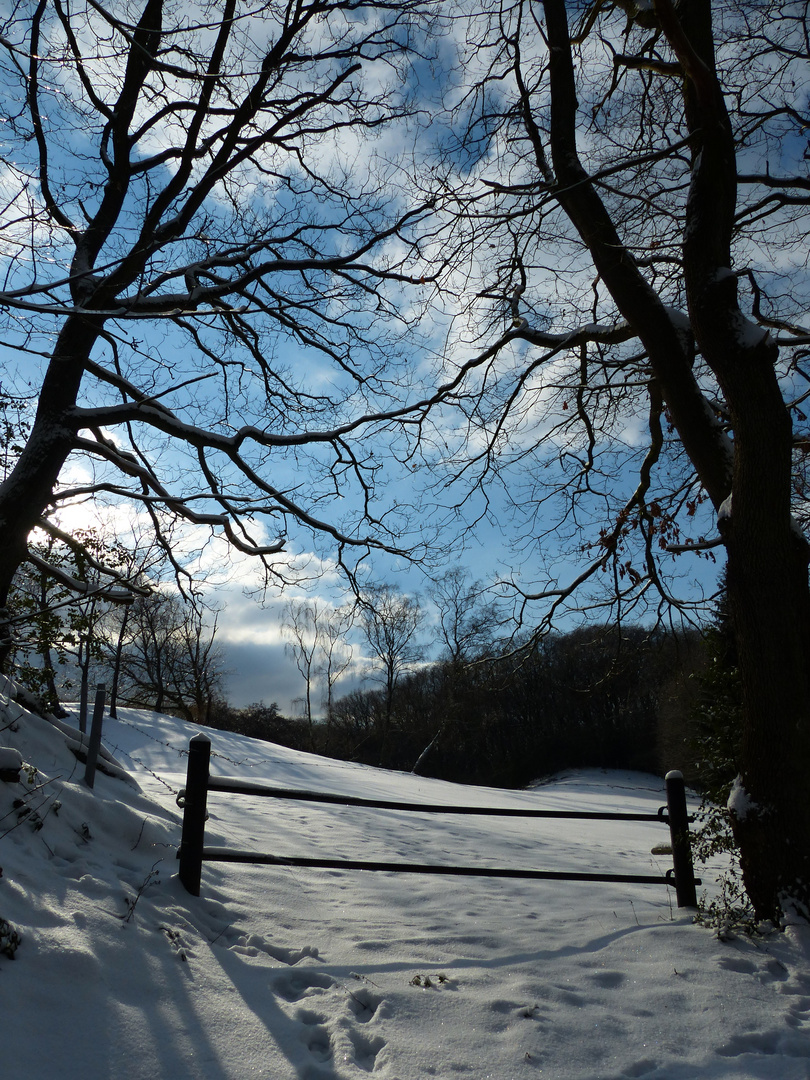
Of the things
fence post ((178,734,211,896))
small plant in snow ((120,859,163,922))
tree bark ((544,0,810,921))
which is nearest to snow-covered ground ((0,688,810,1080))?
small plant in snow ((120,859,163,922))

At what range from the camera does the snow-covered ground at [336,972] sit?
2623 millimetres

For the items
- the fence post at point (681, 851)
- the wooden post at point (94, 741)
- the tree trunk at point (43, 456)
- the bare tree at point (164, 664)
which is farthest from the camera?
the bare tree at point (164, 664)

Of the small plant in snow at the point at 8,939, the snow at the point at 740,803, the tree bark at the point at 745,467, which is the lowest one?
the small plant in snow at the point at 8,939

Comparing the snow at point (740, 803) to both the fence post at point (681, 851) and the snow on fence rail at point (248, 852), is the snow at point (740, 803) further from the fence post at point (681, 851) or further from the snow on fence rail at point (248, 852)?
the snow on fence rail at point (248, 852)

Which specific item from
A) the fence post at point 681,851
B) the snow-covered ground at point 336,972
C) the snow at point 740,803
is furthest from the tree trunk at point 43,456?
the snow at point 740,803

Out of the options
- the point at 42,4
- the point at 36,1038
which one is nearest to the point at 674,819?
the point at 36,1038

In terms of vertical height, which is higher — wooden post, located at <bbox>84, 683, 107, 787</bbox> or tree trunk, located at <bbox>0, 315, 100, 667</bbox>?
tree trunk, located at <bbox>0, 315, 100, 667</bbox>

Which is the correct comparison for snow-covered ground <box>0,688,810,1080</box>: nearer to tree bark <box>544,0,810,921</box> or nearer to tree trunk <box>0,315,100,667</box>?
tree bark <box>544,0,810,921</box>

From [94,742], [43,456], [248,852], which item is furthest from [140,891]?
[43,456]

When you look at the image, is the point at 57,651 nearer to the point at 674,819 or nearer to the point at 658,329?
the point at 674,819

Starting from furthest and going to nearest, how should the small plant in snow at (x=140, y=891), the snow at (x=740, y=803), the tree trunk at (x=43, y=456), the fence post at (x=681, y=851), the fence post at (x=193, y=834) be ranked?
the tree trunk at (x=43, y=456) < the fence post at (x=681, y=851) < the snow at (x=740, y=803) < the fence post at (x=193, y=834) < the small plant in snow at (x=140, y=891)

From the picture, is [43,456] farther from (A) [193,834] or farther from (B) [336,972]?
(B) [336,972]

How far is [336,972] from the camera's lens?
3414 millimetres

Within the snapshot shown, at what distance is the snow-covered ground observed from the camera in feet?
8.61
